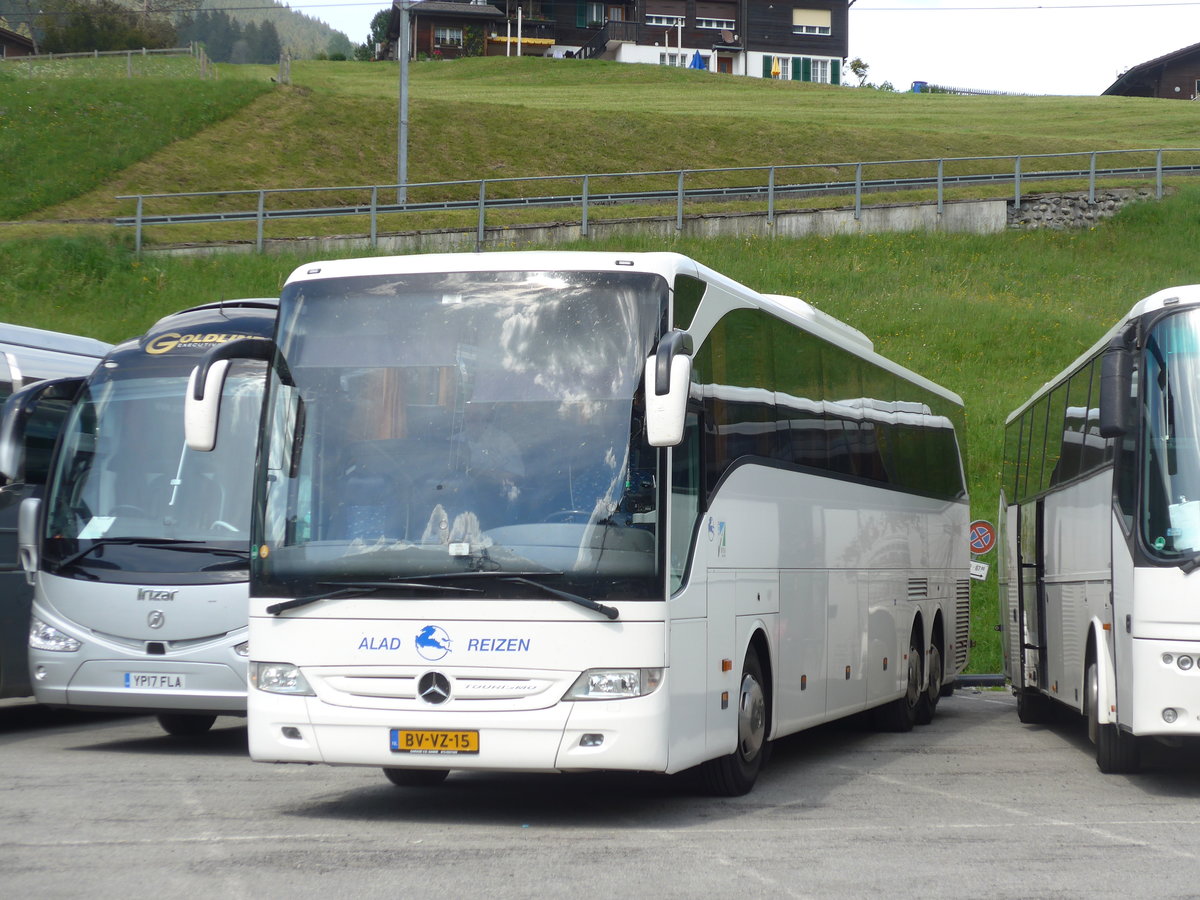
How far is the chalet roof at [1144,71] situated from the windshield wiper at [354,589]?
9464 centimetres

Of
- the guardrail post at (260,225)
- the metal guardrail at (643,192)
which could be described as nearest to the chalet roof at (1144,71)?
the metal guardrail at (643,192)

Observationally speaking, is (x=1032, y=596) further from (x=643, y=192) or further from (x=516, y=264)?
(x=643, y=192)

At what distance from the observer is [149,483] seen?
12.7m

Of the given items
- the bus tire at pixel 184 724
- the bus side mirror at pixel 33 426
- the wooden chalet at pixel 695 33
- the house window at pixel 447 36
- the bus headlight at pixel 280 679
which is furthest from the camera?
the house window at pixel 447 36

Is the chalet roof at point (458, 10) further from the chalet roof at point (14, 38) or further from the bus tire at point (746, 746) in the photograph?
the bus tire at point (746, 746)

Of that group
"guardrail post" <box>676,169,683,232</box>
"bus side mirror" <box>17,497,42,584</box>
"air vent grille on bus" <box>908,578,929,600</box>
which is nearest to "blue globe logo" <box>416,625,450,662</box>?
"bus side mirror" <box>17,497,42,584</box>

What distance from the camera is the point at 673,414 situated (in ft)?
26.6

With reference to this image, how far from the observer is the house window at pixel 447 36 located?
110 meters

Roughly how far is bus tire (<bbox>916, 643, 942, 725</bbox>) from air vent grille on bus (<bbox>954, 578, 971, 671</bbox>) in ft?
3.99

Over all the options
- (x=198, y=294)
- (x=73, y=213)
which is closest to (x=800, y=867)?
(x=198, y=294)

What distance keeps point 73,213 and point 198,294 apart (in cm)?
1060

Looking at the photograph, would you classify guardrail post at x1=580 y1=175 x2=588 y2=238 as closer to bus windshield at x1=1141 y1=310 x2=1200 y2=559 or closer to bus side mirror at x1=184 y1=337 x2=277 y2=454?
bus windshield at x1=1141 y1=310 x2=1200 y2=559

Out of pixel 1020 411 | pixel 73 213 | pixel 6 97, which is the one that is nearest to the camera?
pixel 1020 411

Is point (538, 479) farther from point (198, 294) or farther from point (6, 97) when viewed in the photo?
point (6, 97)
